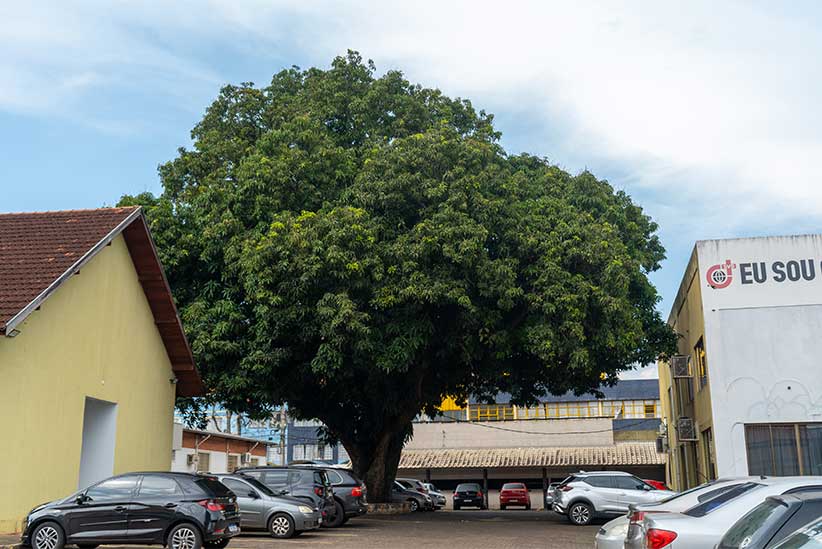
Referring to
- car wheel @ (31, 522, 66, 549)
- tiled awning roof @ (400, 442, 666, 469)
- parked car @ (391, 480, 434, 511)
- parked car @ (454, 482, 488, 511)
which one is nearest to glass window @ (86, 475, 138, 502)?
car wheel @ (31, 522, 66, 549)

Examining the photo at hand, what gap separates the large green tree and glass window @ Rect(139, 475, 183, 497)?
7392 millimetres

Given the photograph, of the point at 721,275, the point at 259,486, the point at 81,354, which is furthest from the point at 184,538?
the point at 721,275

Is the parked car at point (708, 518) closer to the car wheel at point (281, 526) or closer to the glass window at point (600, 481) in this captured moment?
the car wheel at point (281, 526)

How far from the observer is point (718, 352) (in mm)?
24062

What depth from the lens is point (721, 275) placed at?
80.4 ft

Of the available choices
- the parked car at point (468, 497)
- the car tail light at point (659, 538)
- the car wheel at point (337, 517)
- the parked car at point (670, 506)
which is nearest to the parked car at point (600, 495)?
the car wheel at point (337, 517)

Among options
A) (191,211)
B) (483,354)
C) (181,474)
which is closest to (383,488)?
(483,354)

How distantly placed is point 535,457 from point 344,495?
32.1 m

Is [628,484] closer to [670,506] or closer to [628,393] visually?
[670,506]

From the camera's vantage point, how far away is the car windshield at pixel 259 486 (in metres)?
20.1

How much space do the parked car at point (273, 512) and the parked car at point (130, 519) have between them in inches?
175

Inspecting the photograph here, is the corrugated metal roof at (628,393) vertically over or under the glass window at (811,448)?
over

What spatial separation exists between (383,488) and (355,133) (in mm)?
12347

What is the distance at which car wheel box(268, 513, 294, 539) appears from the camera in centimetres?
1955
